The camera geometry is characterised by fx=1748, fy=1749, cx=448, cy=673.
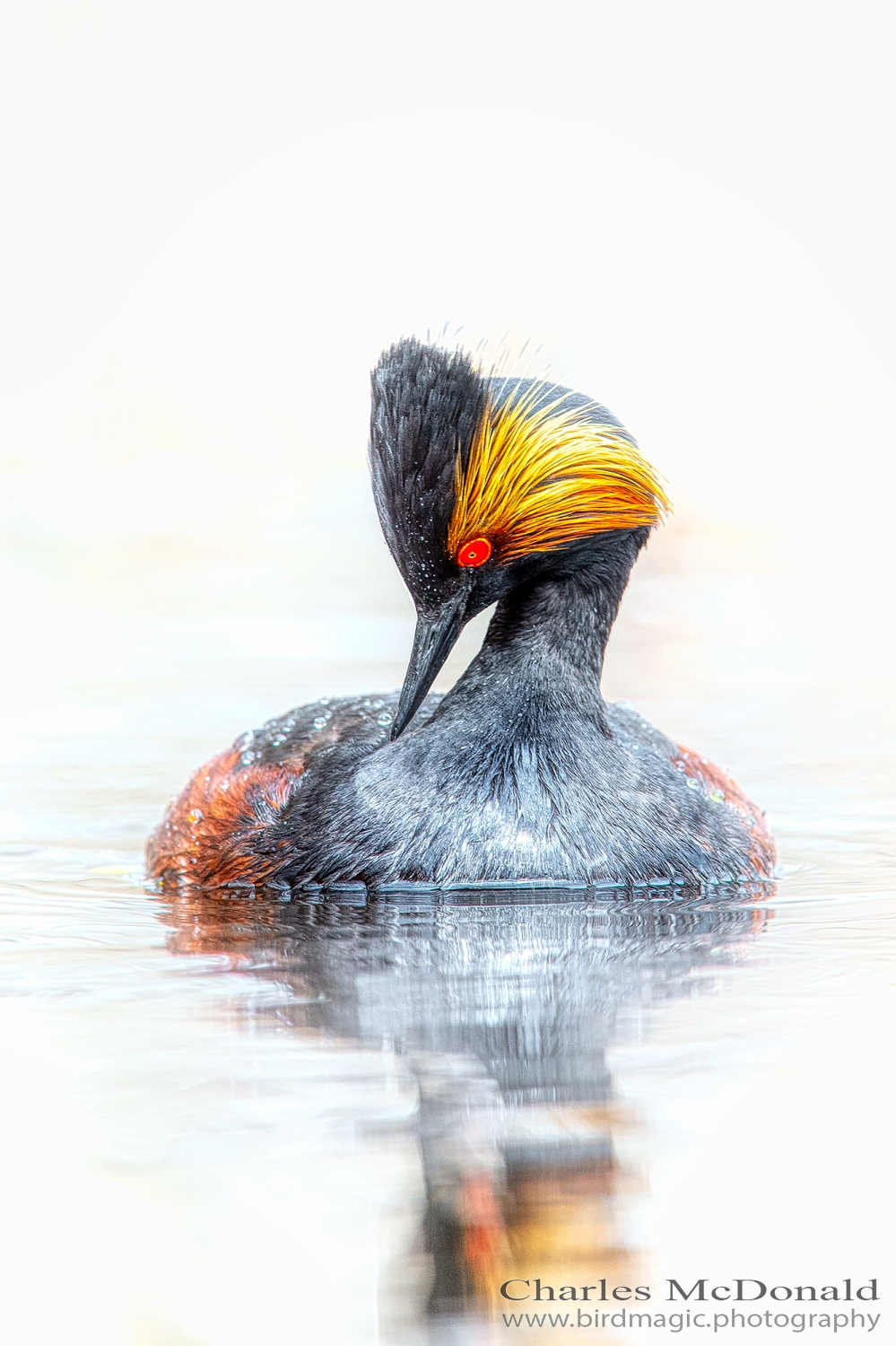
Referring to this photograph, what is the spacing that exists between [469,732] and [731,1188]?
297 cm

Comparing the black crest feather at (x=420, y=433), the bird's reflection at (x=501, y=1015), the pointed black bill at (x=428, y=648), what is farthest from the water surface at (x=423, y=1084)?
the black crest feather at (x=420, y=433)

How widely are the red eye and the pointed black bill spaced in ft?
0.35

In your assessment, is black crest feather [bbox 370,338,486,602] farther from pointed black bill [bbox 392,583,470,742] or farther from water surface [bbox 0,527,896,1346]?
water surface [bbox 0,527,896,1346]

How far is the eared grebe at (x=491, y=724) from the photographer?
5.96 m

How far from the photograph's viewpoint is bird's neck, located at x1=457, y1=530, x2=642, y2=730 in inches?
255

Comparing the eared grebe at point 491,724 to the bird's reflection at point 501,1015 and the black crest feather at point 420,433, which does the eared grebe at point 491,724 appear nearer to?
the black crest feather at point 420,433

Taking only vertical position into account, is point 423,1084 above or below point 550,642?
below

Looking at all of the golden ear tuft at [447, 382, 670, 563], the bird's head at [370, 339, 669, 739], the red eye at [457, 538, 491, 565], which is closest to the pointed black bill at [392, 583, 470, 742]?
the bird's head at [370, 339, 669, 739]

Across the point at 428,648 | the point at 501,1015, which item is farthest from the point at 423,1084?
the point at 428,648

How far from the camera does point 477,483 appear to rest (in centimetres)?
598

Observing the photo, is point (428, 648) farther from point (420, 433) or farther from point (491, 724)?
point (420, 433)

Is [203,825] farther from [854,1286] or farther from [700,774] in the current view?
[854,1286]

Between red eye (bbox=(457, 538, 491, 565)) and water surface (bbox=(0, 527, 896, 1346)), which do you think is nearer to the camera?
water surface (bbox=(0, 527, 896, 1346))

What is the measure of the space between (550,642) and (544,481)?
0.69m
